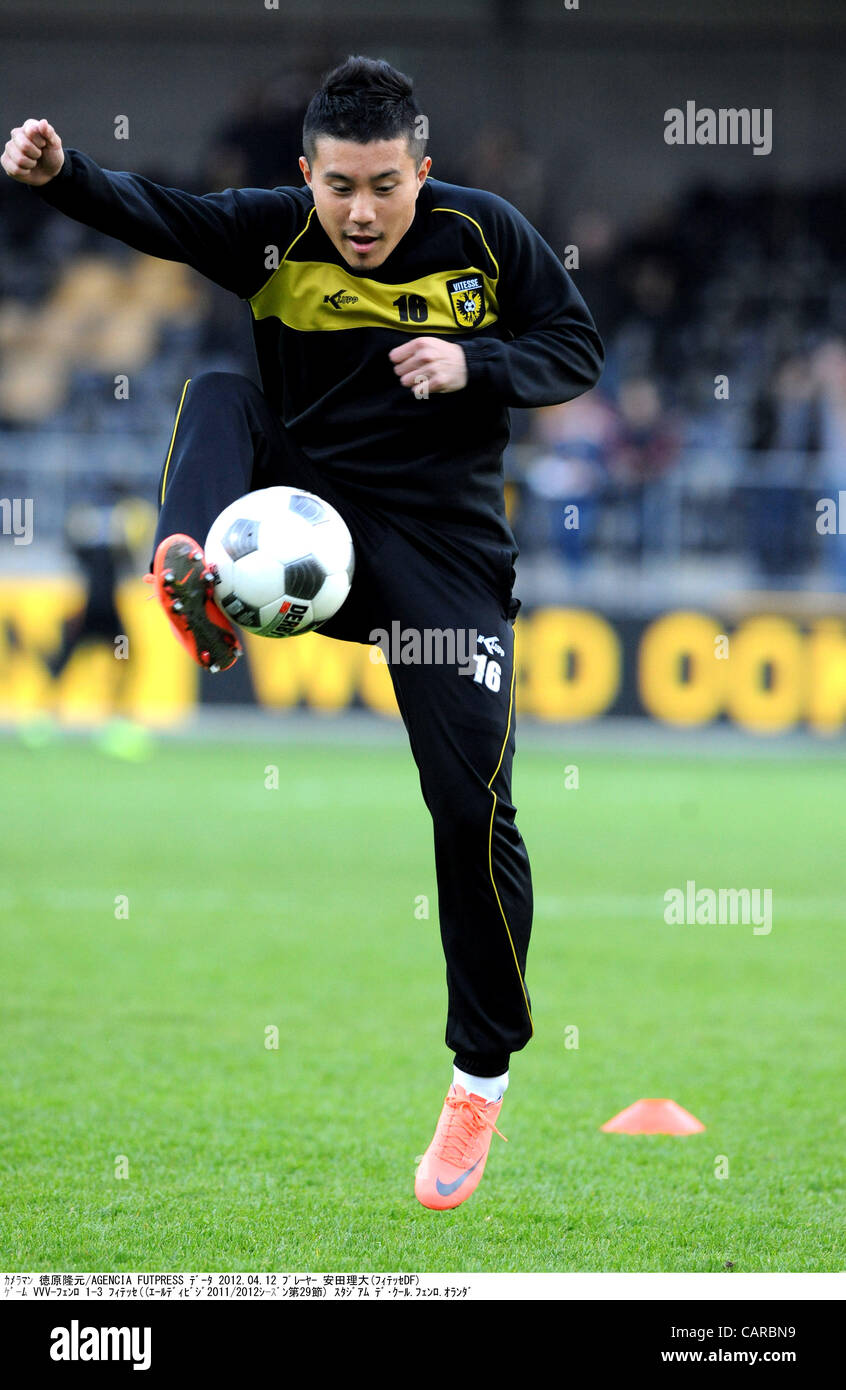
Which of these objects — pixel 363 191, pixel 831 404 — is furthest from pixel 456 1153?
pixel 831 404

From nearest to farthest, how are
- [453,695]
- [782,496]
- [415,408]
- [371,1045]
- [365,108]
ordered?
[365,108]
[453,695]
[415,408]
[371,1045]
[782,496]

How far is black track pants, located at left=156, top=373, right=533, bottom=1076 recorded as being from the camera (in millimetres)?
3826

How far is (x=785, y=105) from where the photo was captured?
2120cm

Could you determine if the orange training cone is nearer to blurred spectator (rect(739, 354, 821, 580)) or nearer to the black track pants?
the black track pants

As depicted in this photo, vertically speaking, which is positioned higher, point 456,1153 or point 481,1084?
point 481,1084

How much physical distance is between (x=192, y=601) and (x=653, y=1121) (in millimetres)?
2163

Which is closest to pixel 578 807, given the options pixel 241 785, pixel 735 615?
pixel 241 785

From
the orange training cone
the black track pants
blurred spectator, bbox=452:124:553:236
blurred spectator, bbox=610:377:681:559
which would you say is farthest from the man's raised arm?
blurred spectator, bbox=452:124:553:236

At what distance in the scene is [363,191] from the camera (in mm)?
3684

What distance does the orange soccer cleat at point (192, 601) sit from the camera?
11.0 ft

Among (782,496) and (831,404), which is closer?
(782,496)

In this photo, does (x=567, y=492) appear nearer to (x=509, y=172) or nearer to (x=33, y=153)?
(x=509, y=172)

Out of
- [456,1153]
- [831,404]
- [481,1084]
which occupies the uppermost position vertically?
[831,404]

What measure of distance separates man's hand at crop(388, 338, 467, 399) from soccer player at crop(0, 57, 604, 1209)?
0.02 metres
